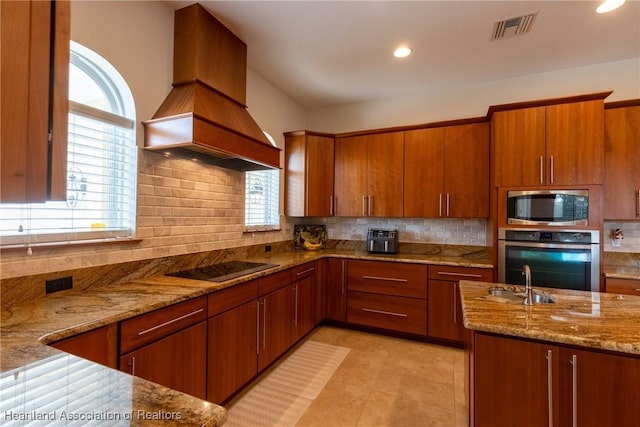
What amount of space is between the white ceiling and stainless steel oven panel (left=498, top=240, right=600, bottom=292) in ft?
5.92

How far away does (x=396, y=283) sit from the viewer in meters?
3.30

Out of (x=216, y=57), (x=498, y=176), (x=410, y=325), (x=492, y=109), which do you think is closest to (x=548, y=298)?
(x=498, y=176)

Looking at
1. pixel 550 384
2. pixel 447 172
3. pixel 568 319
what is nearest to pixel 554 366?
pixel 550 384

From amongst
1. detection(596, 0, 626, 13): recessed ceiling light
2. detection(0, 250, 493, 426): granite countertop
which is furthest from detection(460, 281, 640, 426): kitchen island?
detection(596, 0, 626, 13): recessed ceiling light

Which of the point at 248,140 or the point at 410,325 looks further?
the point at 410,325

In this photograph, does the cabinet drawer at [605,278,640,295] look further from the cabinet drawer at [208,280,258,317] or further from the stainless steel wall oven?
the cabinet drawer at [208,280,258,317]

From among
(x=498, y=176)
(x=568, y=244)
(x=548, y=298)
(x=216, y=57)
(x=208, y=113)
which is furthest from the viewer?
(x=498, y=176)

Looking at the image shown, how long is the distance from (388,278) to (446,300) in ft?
2.04

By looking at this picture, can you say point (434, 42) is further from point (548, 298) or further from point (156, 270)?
point (156, 270)

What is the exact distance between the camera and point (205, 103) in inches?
84.0

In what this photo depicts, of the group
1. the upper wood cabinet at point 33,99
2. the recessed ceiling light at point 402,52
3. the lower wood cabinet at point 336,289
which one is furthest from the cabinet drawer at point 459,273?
the upper wood cabinet at point 33,99

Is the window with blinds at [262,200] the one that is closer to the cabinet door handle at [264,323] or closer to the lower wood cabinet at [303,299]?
the lower wood cabinet at [303,299]

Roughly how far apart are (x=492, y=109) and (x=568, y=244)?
1.42 metres

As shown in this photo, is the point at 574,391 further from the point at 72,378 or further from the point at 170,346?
the point at 170,346
